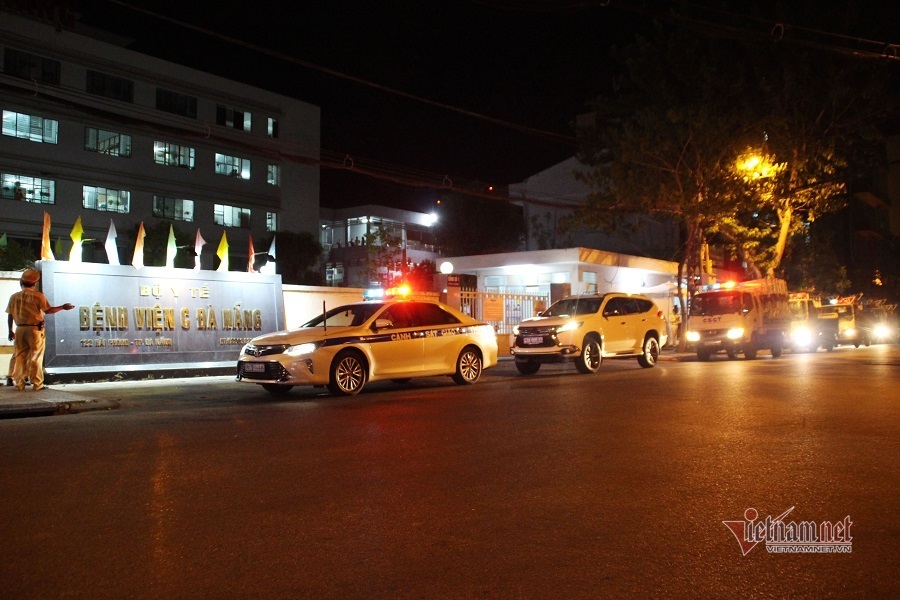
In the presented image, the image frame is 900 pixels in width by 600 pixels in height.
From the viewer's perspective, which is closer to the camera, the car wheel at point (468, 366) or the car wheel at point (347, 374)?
the car wheel at point (347, 374)

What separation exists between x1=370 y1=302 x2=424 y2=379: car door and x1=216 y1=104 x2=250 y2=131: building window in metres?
32.6

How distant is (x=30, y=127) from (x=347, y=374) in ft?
99.9

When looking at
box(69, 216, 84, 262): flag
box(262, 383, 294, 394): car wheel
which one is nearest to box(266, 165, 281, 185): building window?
box(69, 216, 84, 262): flag

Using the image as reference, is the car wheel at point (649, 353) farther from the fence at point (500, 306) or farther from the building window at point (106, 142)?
the building window at point (106, 142)

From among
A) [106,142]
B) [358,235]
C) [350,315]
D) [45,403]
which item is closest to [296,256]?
[106,142]

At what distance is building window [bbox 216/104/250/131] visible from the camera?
43.0 metres

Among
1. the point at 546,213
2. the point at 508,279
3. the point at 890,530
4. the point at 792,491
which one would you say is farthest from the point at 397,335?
the point at 546,213

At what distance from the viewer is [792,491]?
19.3 feet

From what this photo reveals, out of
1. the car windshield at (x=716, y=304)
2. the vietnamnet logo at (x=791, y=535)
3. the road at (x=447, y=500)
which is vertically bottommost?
the vietnamnet logo at (x=791, y=535)

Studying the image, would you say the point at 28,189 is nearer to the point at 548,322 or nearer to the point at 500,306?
the point at 500,306

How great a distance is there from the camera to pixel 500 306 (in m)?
24.8

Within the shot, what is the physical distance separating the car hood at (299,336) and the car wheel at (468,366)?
→ 9.30ft

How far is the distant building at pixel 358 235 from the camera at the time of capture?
5406cm

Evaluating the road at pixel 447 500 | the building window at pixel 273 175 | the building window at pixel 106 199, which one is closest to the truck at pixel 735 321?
the road at pixel 447 500
